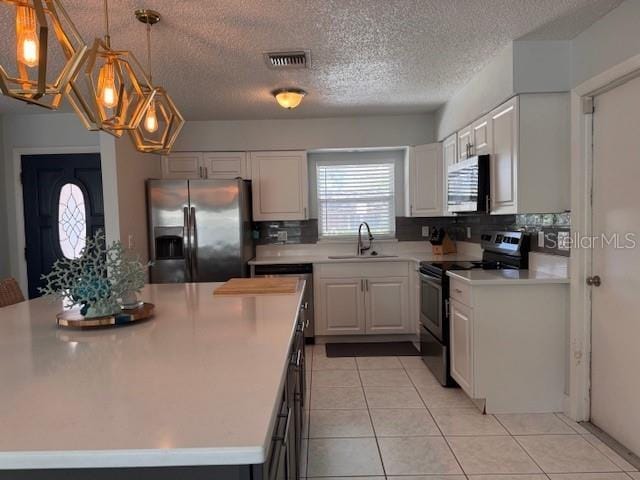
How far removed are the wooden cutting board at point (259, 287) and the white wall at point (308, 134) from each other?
229cm

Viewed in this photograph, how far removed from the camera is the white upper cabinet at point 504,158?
2.70 metres

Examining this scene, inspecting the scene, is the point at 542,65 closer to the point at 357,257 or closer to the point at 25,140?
the point at 357,257

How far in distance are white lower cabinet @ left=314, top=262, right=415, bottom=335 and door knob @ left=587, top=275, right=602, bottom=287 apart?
1984 millimetres

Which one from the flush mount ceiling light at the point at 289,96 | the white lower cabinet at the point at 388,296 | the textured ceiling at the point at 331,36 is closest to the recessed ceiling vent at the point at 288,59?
the textured ceiling at the point at 331,36

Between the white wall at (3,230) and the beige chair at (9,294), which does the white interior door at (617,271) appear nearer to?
the beige chair at (9,294)

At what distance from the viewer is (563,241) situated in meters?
2.70

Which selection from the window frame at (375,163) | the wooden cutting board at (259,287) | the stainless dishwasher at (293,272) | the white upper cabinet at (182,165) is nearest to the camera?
the wooden cutting board at (259,287)

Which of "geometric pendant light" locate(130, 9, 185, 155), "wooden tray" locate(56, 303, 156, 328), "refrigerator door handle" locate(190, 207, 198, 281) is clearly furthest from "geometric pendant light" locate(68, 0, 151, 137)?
"refrigerator door handle" locate(190, 207, 198, 281)

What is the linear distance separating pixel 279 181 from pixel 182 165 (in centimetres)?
102

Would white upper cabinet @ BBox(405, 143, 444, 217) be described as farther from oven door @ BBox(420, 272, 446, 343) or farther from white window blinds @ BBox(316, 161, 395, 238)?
oven door @ BBox(420, 272, 446, 343)

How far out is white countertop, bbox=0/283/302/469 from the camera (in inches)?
30.0

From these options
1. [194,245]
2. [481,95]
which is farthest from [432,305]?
[194,245]

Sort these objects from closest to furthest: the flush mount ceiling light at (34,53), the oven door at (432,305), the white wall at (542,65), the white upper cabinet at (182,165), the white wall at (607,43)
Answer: the flush mount ceiling light at (34,53)
the white wall at (607,43)
the white wall at (542,65)
the oven door at (432,305)
the white upper cabinet at (182,165)

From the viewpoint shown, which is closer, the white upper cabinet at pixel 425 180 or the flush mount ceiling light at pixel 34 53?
the flush mount ceiling light at pixel 34 53
